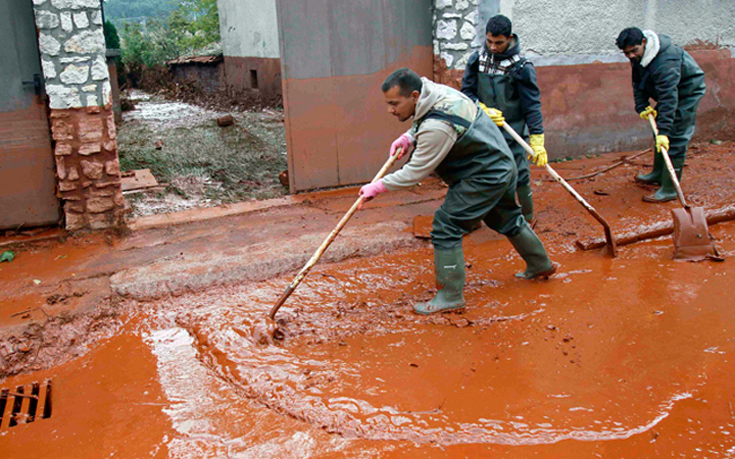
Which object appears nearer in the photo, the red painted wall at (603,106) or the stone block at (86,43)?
the stone block at (86,43)

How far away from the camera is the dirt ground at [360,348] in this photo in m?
2.51

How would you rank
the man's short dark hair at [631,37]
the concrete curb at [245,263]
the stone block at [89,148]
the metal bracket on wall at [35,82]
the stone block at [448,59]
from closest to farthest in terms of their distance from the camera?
the concrete curb at [245,263]
the metal bracket on wall at [35,82]
the stone block at [89,148]
the man's short dark hair at [631,37]
the stone block at [448,59]

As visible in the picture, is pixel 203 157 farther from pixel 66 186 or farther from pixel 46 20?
pixel 46 20

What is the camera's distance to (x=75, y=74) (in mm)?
4664

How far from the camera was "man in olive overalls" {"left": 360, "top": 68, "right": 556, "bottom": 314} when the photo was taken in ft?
11.0

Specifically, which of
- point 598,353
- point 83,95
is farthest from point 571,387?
point 83,95

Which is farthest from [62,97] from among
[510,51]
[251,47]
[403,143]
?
[251,47]

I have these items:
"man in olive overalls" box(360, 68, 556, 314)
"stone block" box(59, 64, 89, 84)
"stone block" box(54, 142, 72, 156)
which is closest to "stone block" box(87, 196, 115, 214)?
"stone block" box(54, 142, 72, 156)

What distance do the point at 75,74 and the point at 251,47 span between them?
846 cm

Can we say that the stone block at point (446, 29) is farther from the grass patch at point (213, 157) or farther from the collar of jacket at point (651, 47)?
the grass patch at point (213, 157)

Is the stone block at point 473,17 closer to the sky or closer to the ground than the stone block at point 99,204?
closer to the sky

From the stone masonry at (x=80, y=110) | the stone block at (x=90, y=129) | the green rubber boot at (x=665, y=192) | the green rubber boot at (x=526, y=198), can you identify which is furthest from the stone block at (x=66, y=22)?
the green rubber boot at (x=665, y=192)

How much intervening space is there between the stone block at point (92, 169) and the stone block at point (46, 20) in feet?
3.50

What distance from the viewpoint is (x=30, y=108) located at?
15.6 feet
